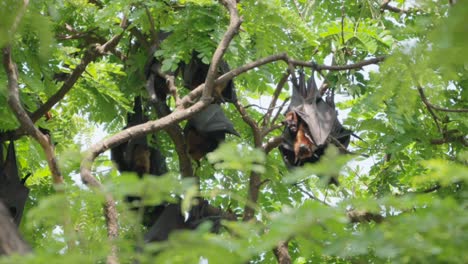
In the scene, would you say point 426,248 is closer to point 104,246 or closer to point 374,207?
point 374,207

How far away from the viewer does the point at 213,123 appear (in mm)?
9406

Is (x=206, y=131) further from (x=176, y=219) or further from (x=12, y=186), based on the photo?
(x=12, y=186)

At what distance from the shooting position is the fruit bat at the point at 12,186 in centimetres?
847

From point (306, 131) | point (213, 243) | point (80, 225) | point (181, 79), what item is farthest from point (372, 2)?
point (213, 243)

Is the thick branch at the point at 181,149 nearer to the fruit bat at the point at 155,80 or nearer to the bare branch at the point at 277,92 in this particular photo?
the fruit bat at the point at 155,80

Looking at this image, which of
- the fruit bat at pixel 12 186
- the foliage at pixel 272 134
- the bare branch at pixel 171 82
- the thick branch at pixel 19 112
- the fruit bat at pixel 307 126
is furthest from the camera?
the fruit bat at pixel 307 126

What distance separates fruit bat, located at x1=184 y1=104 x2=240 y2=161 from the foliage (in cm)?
55

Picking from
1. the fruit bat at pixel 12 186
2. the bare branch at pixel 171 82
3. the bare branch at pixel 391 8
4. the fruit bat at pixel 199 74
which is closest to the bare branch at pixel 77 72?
the bare branch at pixel 171 82

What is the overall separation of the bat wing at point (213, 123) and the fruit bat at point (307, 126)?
2.27 feet

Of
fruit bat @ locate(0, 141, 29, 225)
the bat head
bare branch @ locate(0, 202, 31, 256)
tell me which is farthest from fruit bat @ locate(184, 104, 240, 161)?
bare branch @ locate(0, 202, 31, 256)

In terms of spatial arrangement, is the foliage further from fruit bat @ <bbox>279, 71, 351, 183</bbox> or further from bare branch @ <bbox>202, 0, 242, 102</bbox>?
bare branch @ <bbox>202, 0, 242, 102</bbox>

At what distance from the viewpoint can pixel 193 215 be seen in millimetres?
9062

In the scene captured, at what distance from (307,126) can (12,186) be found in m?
3.26

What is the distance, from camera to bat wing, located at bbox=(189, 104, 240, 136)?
9367 mm
